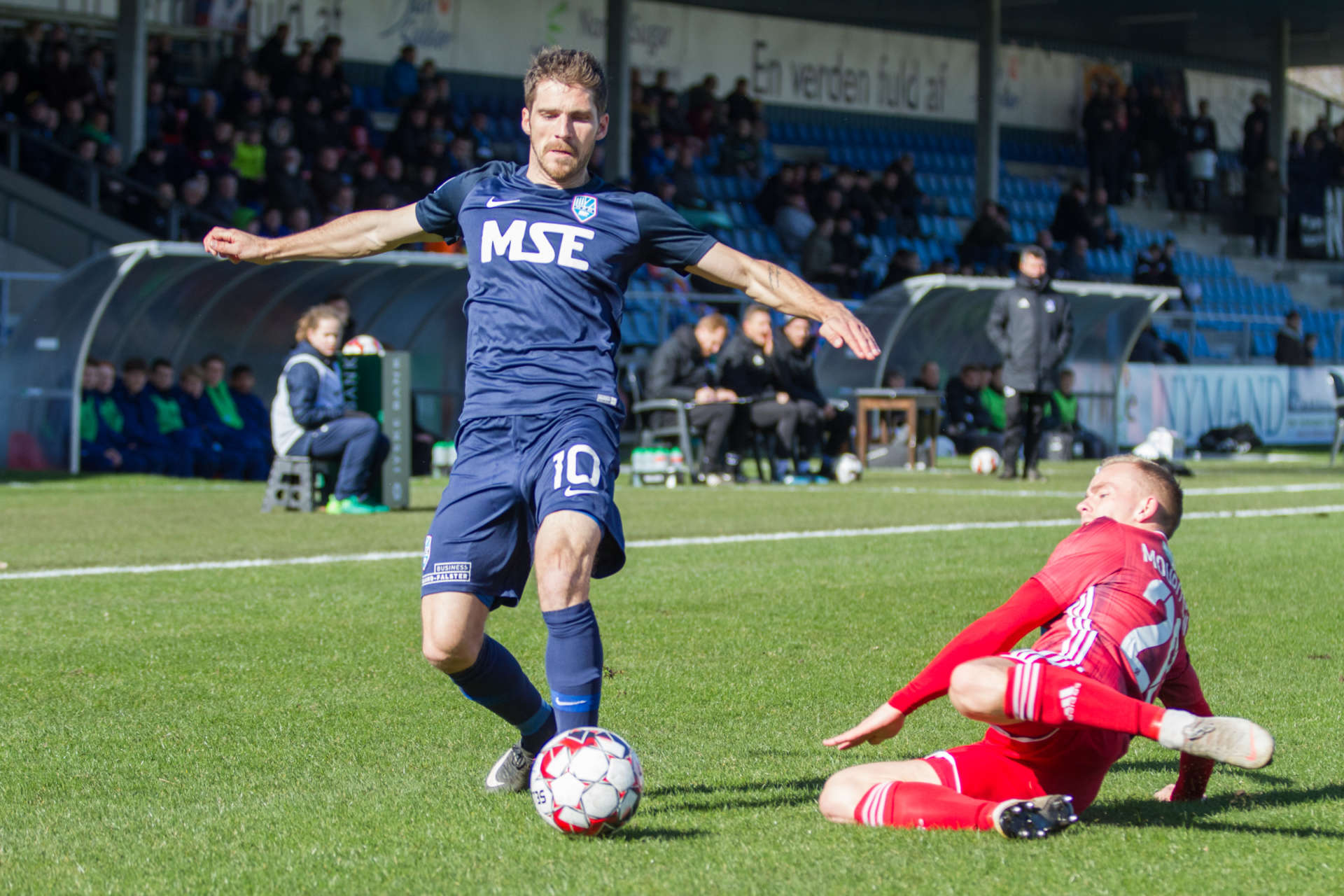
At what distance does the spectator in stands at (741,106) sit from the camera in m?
29.2

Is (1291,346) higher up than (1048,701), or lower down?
higher up

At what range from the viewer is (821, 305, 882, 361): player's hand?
4004 millimetres

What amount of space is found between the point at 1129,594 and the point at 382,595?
4.78 m

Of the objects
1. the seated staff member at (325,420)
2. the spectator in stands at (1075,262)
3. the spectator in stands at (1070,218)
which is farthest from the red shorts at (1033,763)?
the spectator in stands at (1070,218)

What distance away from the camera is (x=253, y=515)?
1222 centimetres

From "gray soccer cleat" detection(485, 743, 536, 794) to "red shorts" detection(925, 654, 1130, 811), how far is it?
1045mm

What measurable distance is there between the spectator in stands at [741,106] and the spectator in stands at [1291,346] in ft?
32.5

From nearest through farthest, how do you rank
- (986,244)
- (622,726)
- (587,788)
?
(587,788) < (622,726) < (986,244)

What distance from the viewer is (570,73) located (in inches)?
165

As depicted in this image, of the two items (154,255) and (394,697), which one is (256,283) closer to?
(154,255)

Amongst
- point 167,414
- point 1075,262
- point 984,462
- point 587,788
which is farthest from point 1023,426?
point 1075,262

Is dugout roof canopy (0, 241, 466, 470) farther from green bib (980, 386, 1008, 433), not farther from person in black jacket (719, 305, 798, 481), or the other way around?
green bib (980, 386, 1008, 433)

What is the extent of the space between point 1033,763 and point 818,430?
13.9m

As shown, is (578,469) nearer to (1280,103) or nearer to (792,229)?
(792,229)
